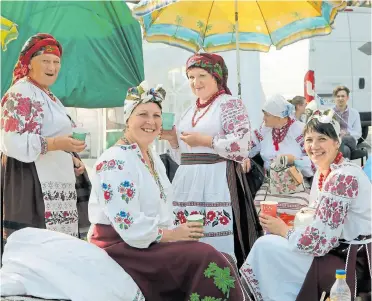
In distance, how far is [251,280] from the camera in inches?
126

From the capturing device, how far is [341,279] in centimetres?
278

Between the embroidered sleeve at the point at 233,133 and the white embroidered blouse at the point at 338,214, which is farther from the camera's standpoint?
the embroidered sleeve at the point at 233,133

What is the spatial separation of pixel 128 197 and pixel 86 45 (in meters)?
4.22

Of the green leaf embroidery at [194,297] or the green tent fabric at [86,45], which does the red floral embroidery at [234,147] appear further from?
the green tent fabric at [86,45]

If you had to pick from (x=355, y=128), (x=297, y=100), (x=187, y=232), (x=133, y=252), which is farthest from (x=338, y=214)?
(x=355, y=128)

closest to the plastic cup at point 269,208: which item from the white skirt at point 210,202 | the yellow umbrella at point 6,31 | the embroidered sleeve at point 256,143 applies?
the white skirt at point 210,202

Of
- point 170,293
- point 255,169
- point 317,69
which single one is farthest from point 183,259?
point 317,69

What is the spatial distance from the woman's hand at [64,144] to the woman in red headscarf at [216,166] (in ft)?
2.16

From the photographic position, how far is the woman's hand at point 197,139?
12.4 feet

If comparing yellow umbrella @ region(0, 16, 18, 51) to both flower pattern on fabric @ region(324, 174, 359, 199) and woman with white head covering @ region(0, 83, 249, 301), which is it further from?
flower pattern on fabric @ region(324, 174, 359, 199)

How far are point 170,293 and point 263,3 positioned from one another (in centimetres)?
335

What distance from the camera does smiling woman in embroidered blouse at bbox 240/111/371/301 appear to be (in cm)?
299

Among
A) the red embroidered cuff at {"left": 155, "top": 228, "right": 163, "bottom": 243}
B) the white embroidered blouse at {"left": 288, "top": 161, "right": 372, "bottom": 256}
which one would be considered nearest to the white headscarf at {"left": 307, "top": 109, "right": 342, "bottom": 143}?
the white embroidered blouse at {"left": 288, "top": 161, "right": 372, "bottom": 256}

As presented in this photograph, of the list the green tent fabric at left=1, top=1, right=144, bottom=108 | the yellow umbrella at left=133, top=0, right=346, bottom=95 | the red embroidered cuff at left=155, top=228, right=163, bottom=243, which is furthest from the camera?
the green tent fabric at left=1, top=1, right=144, bottom=108
